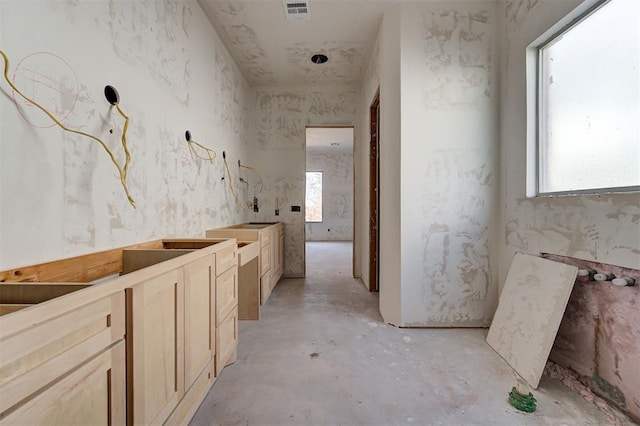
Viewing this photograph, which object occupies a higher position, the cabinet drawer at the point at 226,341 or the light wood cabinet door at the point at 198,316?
the light wood cabinet door at the point at 198,316

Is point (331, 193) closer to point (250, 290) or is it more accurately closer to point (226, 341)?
point (250, 290)

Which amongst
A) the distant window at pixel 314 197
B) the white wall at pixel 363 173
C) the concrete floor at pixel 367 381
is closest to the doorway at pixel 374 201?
the white wall at pixel 363 173

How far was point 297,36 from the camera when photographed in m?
3.13

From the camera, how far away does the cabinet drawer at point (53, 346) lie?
59cm

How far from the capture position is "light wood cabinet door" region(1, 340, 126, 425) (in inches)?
25.7

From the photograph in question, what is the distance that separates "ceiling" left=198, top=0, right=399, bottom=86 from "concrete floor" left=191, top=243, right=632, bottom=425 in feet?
9.46

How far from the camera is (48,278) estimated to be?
3.70 feet

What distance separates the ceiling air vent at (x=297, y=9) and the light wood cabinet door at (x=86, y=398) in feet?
9.41

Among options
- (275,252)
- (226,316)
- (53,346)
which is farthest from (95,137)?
(275,252)

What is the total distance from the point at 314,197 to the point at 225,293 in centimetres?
782

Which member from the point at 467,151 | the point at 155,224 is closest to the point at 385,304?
the point at 467,151

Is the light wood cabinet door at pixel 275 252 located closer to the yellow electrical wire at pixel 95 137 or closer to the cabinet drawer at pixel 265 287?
the cabinet drawer at pixel 265 287

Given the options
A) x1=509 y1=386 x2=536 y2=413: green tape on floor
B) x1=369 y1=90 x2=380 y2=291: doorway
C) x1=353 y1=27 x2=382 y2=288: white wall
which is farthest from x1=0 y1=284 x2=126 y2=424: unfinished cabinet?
x1=353 y1=27 x2=382 y2=288: white wall

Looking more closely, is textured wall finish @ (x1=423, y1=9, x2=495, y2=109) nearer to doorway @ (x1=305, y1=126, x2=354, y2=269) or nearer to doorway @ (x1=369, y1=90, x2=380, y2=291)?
doorway @ (x1=369, y1=90, x2=380, y2=291)
